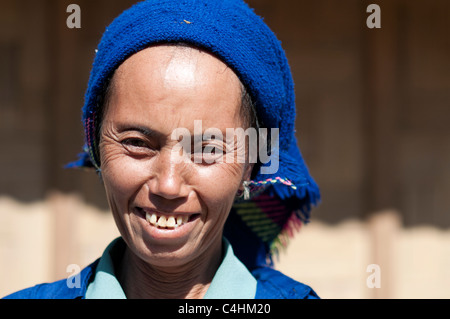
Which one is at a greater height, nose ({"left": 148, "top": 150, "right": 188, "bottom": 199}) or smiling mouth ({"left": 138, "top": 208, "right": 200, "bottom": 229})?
nose ({"left": 148, "top": 150, "right": 188, "bottom": 199})

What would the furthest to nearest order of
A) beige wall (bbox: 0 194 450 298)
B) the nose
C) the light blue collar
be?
beige wall (bbox: 0 194 450 298), the light blue collar, the nose

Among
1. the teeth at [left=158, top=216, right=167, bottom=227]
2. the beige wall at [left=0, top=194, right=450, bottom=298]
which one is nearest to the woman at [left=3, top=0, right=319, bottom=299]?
the teeth at [left=158, top=216, right=167, bottom=227]

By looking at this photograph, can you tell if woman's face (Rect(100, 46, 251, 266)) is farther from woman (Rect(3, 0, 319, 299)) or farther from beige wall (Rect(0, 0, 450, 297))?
beige wall (Rect(0, 0, 450, 297))

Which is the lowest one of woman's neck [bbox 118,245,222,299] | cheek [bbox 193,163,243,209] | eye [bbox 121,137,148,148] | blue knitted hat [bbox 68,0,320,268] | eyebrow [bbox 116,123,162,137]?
woman's neck [bbox 118,245,222,299]

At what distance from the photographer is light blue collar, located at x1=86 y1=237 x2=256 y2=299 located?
1558mm

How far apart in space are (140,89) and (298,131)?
89.5 inches

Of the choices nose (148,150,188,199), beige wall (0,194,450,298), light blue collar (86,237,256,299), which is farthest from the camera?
beige wall (0,194,450,298)

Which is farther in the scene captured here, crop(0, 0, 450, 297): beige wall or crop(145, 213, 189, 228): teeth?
crop(0, 0, 450, 297): beige wall

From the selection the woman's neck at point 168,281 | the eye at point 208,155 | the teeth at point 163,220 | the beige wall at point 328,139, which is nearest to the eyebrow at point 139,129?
the eye at point 208,155

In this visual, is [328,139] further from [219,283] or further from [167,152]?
[167,152]

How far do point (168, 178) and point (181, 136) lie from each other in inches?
4.4

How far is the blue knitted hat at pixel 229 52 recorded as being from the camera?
1.42 meters

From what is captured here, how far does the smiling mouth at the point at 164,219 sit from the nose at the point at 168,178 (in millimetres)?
65
